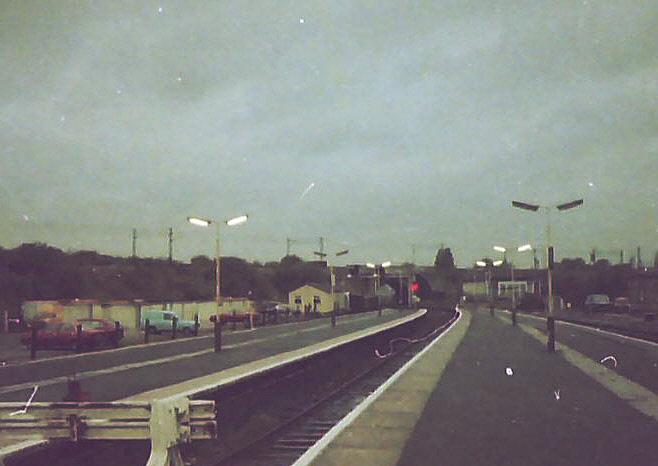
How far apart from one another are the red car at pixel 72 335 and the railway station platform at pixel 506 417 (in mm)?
15067

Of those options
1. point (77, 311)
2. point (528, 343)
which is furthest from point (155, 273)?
point (528, 343)

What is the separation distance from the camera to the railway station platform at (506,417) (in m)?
10.6

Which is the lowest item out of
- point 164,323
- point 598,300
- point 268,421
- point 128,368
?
point 268,421

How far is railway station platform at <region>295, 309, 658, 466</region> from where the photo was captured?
10.6m

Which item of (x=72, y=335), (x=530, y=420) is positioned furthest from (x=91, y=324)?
(x=530, y=420)

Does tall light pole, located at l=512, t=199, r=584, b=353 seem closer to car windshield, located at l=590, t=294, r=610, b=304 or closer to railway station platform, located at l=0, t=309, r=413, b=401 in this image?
railway station platform, located at l=0, t=309, r=413, b=401

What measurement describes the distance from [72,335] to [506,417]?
22786 mm

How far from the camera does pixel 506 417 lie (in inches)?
551

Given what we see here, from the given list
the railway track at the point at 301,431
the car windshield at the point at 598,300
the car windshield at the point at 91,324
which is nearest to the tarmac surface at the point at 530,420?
the railway track at the point at 301,431

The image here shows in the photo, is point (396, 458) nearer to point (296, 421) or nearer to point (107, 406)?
point (107, 406)

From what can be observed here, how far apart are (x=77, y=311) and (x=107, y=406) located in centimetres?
4327

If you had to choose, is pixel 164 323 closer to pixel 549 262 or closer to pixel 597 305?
pixel 549 262

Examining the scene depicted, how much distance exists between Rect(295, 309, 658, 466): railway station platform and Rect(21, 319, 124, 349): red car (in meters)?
Answer: 15.1

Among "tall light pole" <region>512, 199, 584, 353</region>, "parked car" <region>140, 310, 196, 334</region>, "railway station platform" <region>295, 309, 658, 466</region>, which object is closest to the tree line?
"parked car" <region>140, 310, 196, 334</region>
